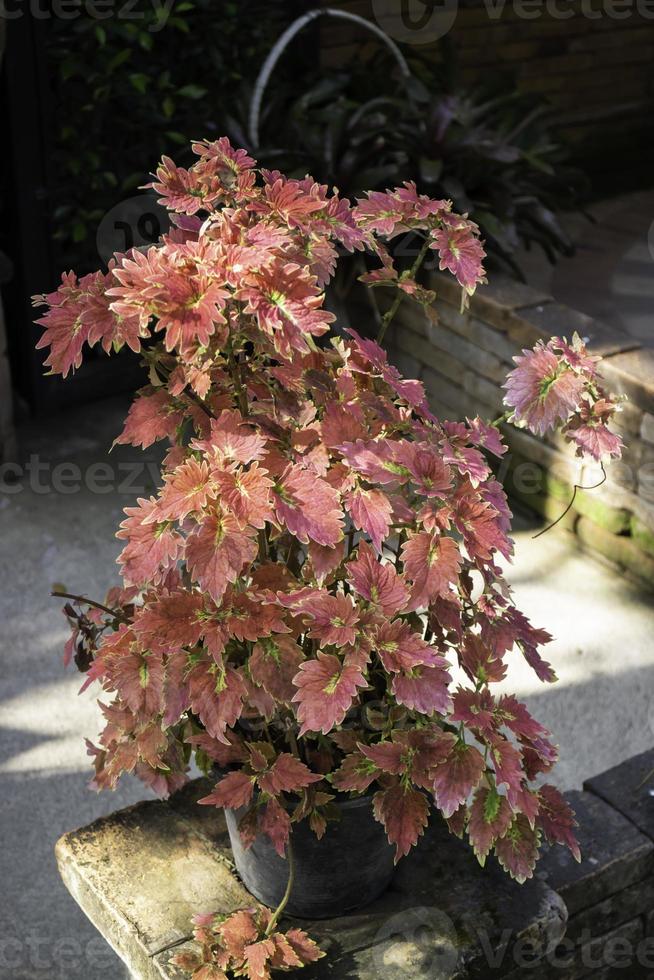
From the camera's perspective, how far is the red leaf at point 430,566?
4.59ft

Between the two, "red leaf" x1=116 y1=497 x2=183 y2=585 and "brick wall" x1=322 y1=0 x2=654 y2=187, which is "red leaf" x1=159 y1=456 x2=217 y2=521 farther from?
"brick wall" x1=322 y1=0 x2=654 y2=187

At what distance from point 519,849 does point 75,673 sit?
1825mm

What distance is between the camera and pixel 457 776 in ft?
4.82

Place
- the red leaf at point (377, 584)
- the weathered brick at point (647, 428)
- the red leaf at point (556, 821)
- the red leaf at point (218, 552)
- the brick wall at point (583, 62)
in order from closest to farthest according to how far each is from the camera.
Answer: the red leaf at point (218, 552)
the red leaf at point (377, 584)
the red leaf at point (556, 821)
the weathered brick at point (647, 428)
the brick wall at point (583, 62)

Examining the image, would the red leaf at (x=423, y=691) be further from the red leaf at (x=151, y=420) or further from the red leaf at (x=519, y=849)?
the red leaf at (x=151, y=420)

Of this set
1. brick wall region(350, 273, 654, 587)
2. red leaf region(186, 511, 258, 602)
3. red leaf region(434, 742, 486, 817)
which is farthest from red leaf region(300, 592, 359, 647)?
brick wall region(350, 273, 654, 587)

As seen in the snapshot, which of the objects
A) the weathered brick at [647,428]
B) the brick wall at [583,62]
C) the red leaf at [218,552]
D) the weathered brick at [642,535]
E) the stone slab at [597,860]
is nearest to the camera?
the red leaf at [218,552]

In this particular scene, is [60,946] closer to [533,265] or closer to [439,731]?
[439,731]

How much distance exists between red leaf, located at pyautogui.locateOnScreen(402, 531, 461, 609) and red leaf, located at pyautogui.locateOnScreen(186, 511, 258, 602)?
0.20 meters

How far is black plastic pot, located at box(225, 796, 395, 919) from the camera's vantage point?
1.59 m

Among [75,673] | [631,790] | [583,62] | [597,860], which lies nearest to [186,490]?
[597,860]

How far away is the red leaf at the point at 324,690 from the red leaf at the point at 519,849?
34 centimetres

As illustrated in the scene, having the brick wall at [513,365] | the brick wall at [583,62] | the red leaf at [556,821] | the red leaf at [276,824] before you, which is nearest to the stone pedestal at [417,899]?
the red leaf at [556,821]

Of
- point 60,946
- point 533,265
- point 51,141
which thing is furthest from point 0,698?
point 533,265
